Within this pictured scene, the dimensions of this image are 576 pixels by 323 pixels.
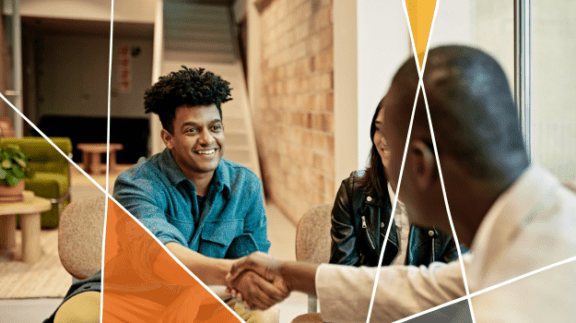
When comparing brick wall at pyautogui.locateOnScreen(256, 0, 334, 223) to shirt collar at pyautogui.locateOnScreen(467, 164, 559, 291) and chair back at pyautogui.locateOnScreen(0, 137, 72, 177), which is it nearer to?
chair back at pyautogui.locateOnScreen(0, 137, 72, 177)

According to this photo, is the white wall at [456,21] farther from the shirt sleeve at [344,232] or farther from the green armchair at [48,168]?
the green armchair at [48,168]

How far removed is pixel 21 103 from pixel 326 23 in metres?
0.57

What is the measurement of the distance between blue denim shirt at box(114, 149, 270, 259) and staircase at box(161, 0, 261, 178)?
2.7 inches

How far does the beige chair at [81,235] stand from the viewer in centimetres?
97

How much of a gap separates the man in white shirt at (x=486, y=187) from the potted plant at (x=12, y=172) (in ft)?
2.11

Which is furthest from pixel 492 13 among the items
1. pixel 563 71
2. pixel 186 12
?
pixel 186 12

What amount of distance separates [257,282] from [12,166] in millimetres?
588

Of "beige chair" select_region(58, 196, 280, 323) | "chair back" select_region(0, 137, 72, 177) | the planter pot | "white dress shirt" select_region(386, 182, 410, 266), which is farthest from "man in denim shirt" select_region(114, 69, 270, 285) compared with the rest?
the planter pot

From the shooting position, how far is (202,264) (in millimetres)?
640

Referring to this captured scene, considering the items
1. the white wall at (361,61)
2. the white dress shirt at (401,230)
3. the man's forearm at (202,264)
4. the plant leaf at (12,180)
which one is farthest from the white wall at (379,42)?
the plant leaf at (12,180)

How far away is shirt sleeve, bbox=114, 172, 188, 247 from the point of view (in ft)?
2.09

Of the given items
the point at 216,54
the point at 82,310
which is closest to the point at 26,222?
the point at 82,310
